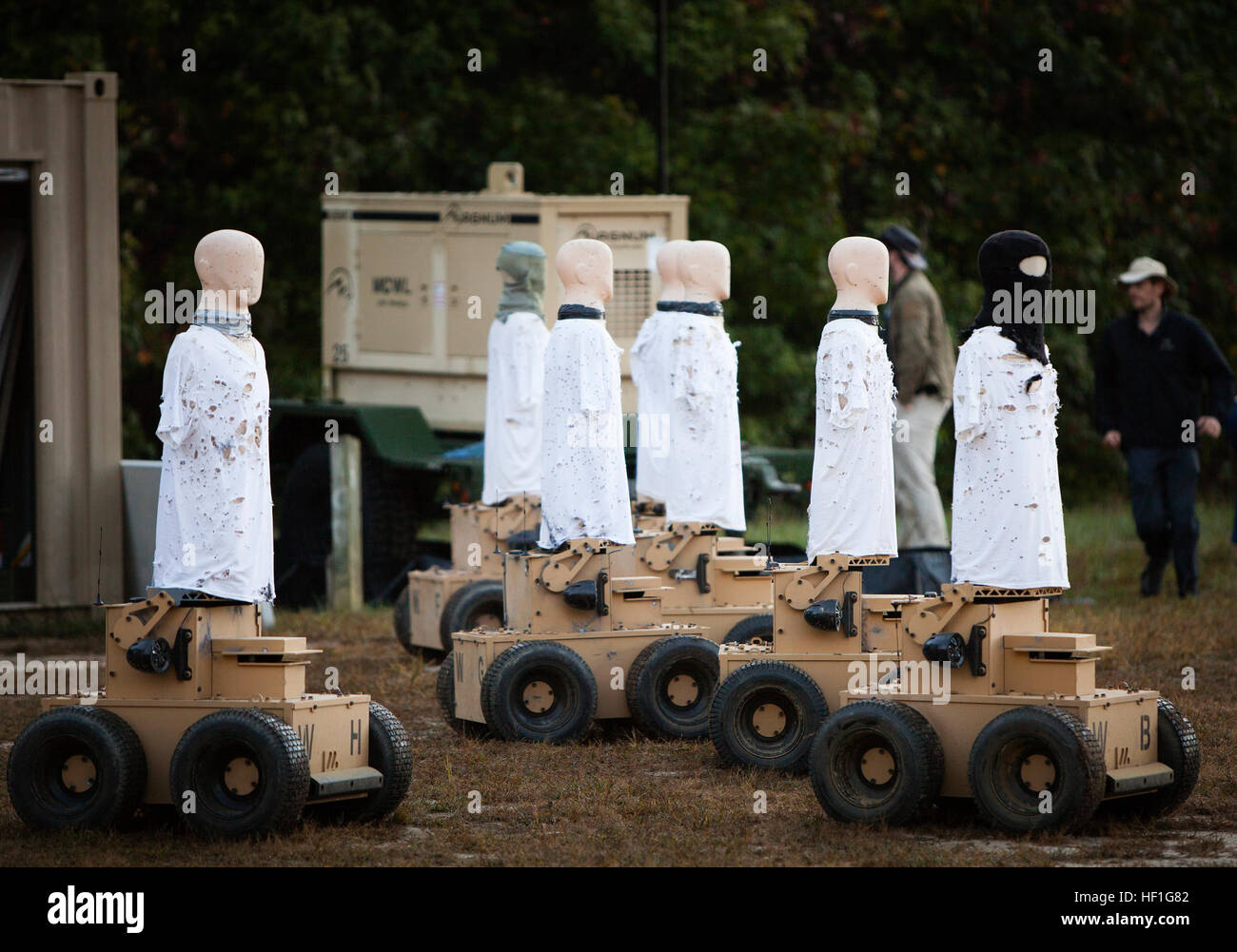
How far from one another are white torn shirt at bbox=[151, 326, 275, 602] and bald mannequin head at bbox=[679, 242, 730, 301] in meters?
3.56

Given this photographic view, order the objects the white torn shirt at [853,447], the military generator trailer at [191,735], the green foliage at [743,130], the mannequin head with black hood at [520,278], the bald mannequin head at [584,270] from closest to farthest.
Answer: the military generator trailer at [191,735] → the white torn shirt at [853,447] → the bald mannequin head at [584,270] → the mannequin head with black hood at [520,278] → the green foliage at [743,130]

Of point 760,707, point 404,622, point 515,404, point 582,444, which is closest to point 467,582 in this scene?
point 404,622

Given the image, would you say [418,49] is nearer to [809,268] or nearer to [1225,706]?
[809,268]

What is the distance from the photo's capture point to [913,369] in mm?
12617

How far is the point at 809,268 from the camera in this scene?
21109mm

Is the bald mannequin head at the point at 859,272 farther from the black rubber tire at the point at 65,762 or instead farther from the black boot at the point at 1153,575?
the black boot at the point at 1153,575

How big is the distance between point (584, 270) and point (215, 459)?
3.05 meters

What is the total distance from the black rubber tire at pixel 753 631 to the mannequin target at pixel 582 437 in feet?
2.36

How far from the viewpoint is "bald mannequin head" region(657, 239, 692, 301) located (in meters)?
10.7

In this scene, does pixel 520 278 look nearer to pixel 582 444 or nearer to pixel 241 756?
pixel 582 444

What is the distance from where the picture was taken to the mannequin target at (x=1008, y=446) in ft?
24.2

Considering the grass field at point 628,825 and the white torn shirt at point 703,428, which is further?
the white torn shirt at point 703,428

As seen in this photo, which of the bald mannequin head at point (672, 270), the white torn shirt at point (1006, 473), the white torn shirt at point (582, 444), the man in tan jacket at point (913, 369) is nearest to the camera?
the white torn shirt at point (1006, 473)

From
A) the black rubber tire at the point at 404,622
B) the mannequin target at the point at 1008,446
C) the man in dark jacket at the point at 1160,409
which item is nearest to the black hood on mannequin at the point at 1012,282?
the mannequin target at the point at 1008,446
